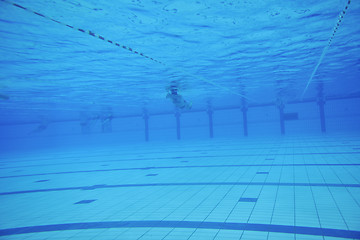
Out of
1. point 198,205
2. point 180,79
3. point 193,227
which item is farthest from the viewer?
point 180,79

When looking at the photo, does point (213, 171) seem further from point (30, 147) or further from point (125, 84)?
point (30, 147)

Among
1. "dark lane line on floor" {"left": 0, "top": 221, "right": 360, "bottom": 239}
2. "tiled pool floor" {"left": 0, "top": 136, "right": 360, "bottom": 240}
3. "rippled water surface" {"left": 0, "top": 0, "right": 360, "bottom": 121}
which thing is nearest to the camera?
"dark lane line on floor" {"left": 0, "top": 221, "right": 360, "bottom": 239}

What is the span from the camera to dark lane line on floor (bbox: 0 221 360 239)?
335cm

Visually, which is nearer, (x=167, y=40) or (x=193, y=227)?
(x=193, y=227)

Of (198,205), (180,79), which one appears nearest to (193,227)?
(198,205)

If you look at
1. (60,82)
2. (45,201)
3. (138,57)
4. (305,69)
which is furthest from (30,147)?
(305,69)

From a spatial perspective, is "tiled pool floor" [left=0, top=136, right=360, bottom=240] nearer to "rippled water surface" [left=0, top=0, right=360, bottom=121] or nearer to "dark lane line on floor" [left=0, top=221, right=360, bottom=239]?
"dark lane line on floor" [left=0, top=221, right=360, bottom=239]

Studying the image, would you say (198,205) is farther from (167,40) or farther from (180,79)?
(180,79)

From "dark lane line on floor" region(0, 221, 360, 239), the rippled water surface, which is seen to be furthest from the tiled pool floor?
the rippled water surface

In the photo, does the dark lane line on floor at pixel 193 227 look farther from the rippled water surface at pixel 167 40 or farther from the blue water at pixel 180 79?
the rippled water surface at pixel 167 40

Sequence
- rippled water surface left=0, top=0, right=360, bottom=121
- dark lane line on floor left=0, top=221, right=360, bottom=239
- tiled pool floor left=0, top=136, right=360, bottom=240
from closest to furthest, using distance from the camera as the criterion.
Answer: dark lane line on floor left=0, top=221, right=360, bottom=239 < rippled water surface left=0, top=0, right=360, bottom=121 < tiled pool floor left=0, top=136, right=360, bottom=240

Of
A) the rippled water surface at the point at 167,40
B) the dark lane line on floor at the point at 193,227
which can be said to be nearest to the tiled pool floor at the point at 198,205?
the dark lane line on floor at the point at 193,227

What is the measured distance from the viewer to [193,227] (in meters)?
3.85

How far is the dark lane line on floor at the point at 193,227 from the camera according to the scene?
3.35 m
